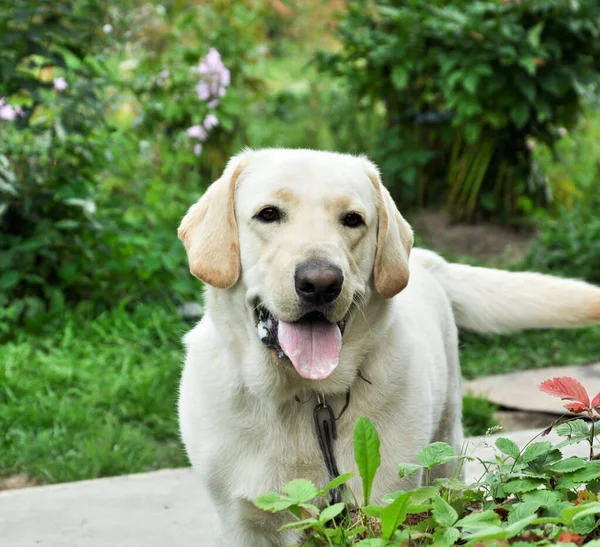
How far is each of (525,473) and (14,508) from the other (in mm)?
2206

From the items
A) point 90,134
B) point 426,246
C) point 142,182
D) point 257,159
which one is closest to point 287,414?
point 257,159

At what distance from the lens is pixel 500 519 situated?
6.13 feet

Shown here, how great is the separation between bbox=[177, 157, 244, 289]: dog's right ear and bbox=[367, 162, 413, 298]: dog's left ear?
0.41 m

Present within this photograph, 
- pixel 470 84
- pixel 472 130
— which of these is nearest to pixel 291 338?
pixel 470 84

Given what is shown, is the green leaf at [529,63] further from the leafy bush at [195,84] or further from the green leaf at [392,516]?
the green leaf at [392,516]

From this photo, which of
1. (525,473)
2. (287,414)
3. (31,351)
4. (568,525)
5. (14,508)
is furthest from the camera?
(31,351)

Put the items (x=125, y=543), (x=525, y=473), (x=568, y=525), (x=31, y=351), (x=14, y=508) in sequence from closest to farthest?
(x=568, y=525) → (x=525, y=473) → (x=125, y=543) → (x=14, y=508) → (x=31, y=351)

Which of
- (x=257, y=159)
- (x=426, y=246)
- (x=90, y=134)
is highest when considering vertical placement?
(x=257, y=159)

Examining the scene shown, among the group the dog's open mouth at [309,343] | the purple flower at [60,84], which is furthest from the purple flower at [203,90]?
the dog's open mouth at [309,343]

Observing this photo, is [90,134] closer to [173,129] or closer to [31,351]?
[31,351]

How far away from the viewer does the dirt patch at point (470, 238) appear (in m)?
7.22

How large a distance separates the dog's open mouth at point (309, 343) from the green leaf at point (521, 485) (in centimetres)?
72

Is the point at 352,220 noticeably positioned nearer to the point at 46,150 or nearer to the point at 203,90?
the point at 46,150

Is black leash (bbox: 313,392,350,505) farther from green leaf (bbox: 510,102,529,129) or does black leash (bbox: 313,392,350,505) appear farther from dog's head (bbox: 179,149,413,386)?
green leaf (bbox: 510,102,529,129)
